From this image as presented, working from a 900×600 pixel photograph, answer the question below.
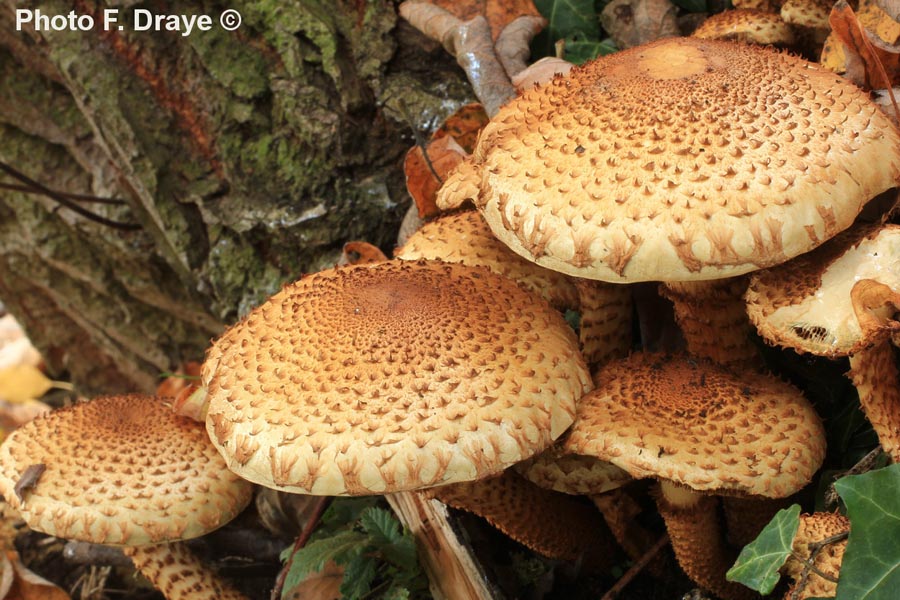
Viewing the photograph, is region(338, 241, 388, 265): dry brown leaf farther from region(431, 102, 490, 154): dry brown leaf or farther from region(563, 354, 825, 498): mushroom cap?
region(563, 354, 825, 498): mushroom cap

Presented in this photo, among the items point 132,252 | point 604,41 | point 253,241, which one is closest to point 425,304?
point 604,41

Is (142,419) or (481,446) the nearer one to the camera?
(481,446)

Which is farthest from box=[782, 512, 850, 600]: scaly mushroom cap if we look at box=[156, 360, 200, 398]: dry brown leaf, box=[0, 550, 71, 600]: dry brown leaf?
box=[156, 360, 200, 398]: dry brown leaf

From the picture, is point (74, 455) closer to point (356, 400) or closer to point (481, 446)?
point (356, 400)

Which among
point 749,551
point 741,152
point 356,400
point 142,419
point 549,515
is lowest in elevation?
point 549,515

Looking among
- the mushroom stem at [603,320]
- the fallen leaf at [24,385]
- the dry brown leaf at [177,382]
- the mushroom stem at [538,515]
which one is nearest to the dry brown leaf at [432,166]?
the mushroom stem at [603,320]

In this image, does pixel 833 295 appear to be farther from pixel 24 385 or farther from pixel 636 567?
pixel 24 385

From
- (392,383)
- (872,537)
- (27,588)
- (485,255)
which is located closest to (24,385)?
(27,588)
